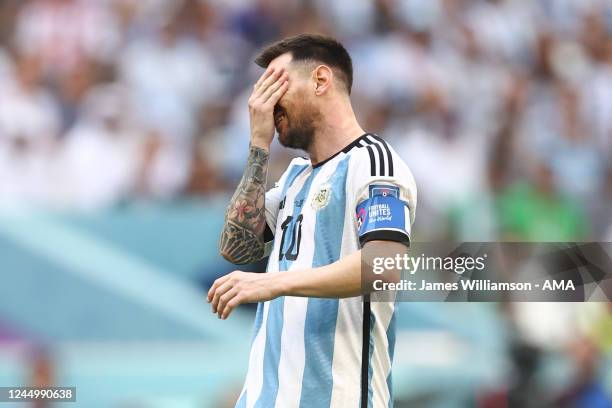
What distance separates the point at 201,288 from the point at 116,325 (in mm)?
691

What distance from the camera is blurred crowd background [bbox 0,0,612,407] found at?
8148 millimetres

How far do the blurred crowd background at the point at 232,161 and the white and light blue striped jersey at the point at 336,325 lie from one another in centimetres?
385

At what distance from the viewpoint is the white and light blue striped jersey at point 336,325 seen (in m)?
4.07

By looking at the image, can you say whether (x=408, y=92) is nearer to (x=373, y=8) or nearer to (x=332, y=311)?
(x=373, y=8)

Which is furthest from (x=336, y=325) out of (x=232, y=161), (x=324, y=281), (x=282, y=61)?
(x=232, y=161)

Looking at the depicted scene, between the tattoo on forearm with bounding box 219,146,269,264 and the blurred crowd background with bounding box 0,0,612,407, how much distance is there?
11.8 ft

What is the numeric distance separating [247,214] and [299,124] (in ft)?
1.35

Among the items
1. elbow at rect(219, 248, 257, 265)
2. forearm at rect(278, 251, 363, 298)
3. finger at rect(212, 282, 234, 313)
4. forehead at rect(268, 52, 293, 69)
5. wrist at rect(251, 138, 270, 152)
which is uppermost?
forehead at rect(268, 52, 293, 69)

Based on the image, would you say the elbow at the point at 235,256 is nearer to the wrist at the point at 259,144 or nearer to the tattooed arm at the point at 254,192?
the tattooed arm at the point at 254,192

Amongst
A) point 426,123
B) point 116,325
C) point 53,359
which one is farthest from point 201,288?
point 426,123

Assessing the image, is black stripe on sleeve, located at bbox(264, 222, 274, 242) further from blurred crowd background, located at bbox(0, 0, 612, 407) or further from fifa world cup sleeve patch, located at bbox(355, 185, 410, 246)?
blurred crowd background, located at bbox(0, 0, 612, 407)

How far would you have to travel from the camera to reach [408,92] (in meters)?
11.4

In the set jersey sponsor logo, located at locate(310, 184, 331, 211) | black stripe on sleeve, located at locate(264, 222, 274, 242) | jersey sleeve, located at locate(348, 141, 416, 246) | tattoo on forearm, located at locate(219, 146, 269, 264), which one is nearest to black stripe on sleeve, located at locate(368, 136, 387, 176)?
jersey sleeve, located at locate(348, 141, 416, 246)

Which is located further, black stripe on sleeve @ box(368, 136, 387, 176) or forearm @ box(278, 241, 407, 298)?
black stripe on sleeve @ box(368, 136, 387, 176)
